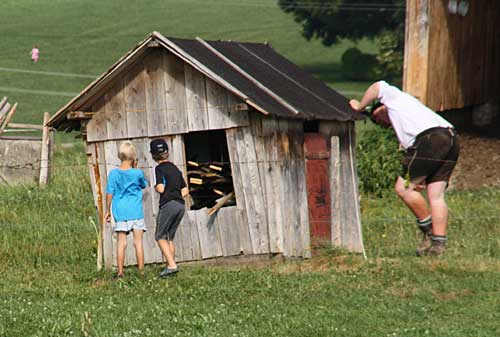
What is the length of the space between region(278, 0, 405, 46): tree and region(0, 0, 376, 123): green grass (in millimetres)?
2262

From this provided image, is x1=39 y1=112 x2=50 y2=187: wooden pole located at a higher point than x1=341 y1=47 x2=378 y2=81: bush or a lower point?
lower

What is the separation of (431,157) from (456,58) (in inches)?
344

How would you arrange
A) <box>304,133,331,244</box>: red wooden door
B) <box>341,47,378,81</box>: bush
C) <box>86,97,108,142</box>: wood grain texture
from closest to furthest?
<box>86,97,108,142</box>: wood grain texture → <box>304,133,331,244</box>: red wooden door → <box>341,47,378,81</box>: bush

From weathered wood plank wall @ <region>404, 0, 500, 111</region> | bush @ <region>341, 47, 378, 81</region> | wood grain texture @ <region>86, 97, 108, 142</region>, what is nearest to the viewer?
wood grain texture @ <region>86, 97, 108, 142</region>

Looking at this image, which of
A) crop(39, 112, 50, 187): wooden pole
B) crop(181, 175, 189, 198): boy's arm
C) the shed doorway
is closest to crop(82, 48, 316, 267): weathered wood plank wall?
the shed doorway

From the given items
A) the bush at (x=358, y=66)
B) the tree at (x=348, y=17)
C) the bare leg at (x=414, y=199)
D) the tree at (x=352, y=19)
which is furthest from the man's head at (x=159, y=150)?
the bush at (x=358, y=66)

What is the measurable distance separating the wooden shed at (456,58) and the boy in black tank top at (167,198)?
797 centimetres

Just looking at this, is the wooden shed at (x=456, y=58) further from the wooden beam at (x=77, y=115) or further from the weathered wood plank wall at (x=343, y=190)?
the wooden beam at (x=77, y=115)

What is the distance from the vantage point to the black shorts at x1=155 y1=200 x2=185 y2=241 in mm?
11828

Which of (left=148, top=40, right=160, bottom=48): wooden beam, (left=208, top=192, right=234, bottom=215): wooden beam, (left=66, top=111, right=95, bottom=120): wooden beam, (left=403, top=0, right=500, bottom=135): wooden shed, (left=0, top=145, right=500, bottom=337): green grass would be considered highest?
(left=403, top=0, right=500, bottom=135): wooden shed

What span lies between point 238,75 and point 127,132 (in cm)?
140

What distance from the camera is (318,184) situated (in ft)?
43.4

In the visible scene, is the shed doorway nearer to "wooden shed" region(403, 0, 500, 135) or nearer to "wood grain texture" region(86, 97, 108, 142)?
"wood grain texture" region(86, 97, 108, 142)

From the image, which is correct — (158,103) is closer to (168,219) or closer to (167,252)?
(168,219)
